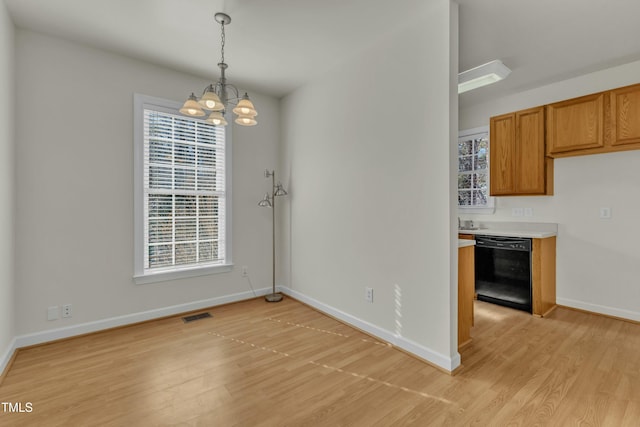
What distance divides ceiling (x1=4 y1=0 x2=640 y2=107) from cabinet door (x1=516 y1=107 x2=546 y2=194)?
0.54 meters

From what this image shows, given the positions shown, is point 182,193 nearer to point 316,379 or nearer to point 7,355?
point 7,355

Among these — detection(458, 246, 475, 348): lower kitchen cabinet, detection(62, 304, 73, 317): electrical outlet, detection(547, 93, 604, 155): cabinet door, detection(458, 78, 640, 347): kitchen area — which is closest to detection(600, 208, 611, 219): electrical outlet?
detection(458, 78, 640, 347): kitchen area

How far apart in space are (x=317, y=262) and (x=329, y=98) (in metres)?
1.96

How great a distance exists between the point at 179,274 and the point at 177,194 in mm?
928

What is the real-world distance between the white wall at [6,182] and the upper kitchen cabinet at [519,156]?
16.8 feet

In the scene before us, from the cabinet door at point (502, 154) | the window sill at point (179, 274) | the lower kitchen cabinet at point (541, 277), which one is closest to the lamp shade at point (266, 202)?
the window sill at point (179, 274)

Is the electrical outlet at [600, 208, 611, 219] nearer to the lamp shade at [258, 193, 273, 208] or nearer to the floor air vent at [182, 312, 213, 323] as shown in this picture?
the lamp shade at [258, 193, 273, 208]

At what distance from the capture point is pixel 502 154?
394 cm

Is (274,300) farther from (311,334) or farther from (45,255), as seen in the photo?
(45,255)

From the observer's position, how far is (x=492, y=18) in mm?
2422

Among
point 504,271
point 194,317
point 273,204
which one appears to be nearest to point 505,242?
point 504,271

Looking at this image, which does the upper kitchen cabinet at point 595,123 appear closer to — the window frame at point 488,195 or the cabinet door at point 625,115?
the cabinet door at point 625,115

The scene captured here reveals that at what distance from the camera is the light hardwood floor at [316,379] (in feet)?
5.72

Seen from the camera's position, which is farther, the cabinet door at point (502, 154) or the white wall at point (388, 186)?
the cabinet door at point (502, 154)
